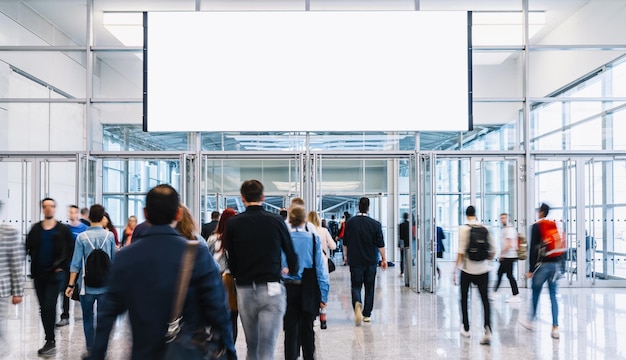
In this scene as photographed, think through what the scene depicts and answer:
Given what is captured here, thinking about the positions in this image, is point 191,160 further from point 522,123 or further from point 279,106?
point 522,123

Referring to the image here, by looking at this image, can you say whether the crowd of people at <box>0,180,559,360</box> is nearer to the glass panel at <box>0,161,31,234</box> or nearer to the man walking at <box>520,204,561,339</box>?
the man walking at <box>520,204,561,339</box>

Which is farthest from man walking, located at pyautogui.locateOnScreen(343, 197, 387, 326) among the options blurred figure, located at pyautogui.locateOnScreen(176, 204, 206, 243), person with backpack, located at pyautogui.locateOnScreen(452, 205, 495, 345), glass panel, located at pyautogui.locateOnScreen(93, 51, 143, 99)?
glass panel, located at pyautogui.locateOnScreen(93, 51, 143, 99)

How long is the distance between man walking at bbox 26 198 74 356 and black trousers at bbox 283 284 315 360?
2.60 meters

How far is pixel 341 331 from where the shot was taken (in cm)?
827

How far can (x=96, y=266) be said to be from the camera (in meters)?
6.14

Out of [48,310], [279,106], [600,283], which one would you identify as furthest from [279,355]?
[600,283]

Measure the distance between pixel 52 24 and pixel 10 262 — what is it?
30.8 ft

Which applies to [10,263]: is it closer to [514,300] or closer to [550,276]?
[550,276]

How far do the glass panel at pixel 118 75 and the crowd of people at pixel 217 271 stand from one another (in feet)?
13.7

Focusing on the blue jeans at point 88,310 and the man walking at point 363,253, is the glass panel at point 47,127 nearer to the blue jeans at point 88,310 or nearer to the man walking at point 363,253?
the man walking at point 363,253

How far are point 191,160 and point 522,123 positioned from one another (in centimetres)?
714

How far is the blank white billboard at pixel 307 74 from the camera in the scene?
1309 centimetres

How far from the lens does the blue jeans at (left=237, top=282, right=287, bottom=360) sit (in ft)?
14.8

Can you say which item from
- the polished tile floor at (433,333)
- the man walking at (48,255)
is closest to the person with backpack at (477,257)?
the polished tile floor at (433,333)
